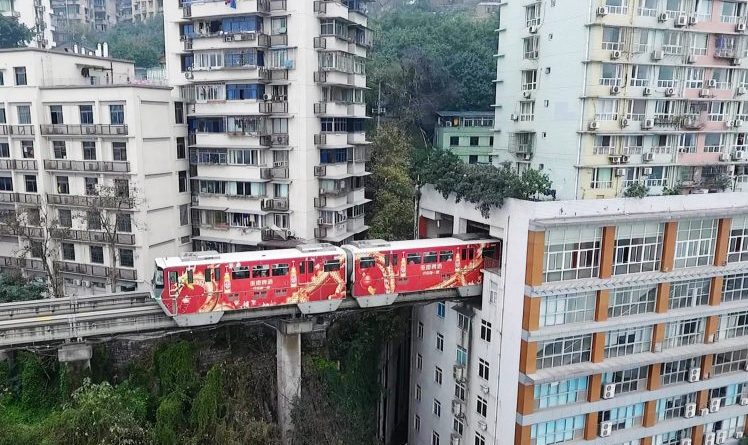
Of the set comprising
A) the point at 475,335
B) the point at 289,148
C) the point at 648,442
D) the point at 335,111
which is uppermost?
the point at 335,111

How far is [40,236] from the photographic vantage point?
28.6 meters

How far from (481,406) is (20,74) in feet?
85.4

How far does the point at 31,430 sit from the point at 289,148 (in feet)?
52.3

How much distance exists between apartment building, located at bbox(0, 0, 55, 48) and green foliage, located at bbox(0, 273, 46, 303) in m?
28.2

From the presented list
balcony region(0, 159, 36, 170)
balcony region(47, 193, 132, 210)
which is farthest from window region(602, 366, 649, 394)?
balcony region(0, 159, 36, 170)

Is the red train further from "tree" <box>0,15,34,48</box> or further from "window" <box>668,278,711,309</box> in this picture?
"tree" <box>0,15,34,48</box>

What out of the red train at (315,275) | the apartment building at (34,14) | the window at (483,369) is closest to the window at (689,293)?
the red train at (315,275)

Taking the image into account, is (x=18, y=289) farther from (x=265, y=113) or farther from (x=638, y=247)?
(x=638, y=247)

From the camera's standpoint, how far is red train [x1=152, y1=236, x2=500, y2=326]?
64.2ft

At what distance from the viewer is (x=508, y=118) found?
34.3 metres

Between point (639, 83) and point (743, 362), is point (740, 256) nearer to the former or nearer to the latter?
point (743, 362)

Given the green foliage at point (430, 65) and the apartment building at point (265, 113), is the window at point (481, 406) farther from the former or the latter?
the green foliage at point (430, 65)

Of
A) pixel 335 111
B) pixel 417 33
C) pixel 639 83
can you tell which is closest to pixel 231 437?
pixel 335 111

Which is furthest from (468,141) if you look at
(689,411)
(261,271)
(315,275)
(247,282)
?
(247,282)
